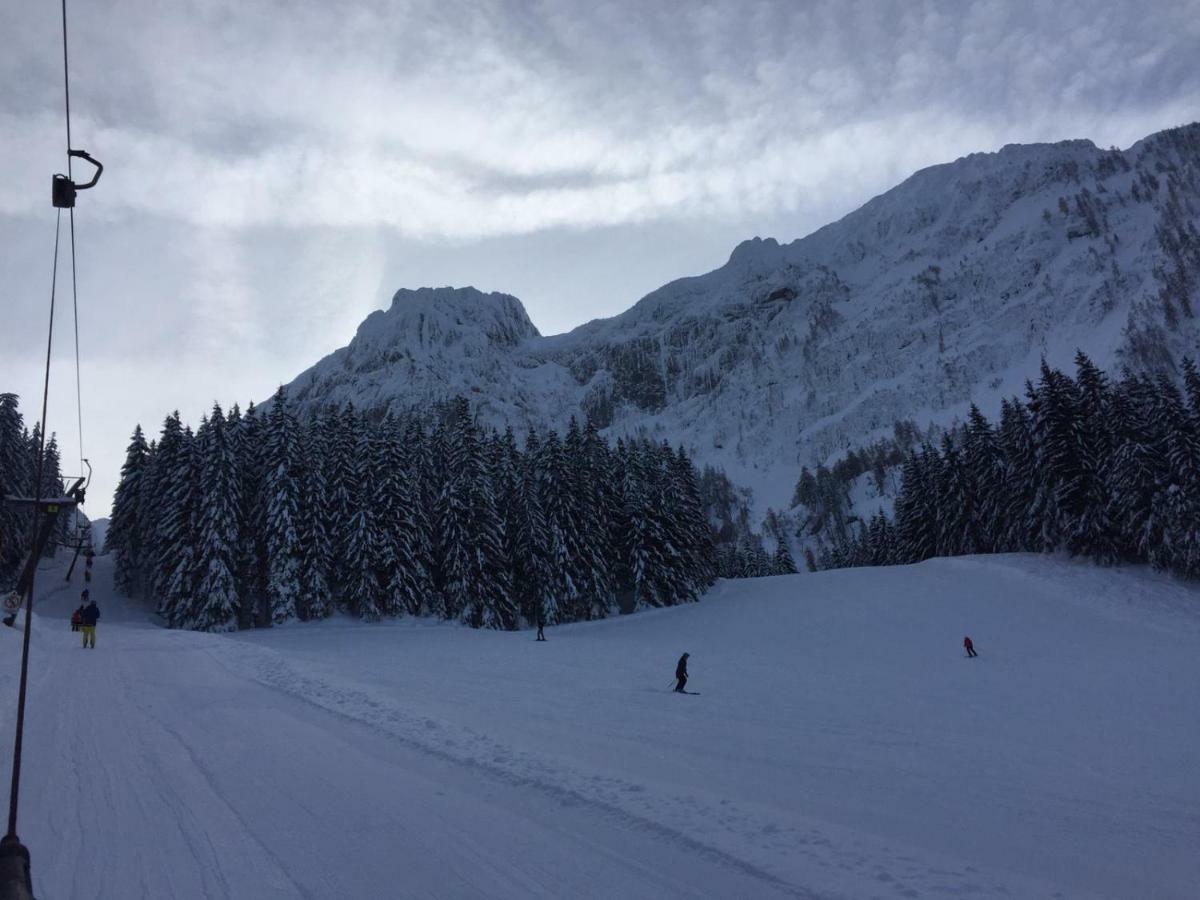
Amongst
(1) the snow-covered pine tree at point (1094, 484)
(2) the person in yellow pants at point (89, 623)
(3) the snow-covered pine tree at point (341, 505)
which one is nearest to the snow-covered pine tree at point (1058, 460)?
(1) the snow-covered pine tree at point (1094, 484)

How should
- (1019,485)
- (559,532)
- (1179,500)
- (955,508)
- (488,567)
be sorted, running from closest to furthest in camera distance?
(1179,500)
(488,567)
(559,532)
(1019,485)
(955,508)

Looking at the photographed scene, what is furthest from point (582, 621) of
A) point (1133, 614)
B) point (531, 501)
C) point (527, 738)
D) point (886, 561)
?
point (886, 561)

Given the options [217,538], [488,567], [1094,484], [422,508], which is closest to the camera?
[217,538]

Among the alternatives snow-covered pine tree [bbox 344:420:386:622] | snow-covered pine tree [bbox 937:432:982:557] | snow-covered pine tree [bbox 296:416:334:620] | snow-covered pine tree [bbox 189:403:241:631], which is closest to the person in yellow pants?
snow-covered pine tree [bbox 189:403:241:631]

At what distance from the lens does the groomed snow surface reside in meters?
6.23

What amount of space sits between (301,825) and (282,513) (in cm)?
3856

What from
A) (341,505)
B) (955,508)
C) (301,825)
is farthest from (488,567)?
(955,508)

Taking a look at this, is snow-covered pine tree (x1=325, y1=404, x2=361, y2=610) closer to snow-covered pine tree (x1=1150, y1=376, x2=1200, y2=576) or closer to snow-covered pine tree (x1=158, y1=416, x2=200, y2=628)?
snow-covered pine tree (x1=158, y1=416, x2=200, y2=628)

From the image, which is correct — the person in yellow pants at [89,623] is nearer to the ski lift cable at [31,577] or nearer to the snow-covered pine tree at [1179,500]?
the ski lift cable at [31,577]

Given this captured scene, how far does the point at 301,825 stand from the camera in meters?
7.31

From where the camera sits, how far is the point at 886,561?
3231 inches

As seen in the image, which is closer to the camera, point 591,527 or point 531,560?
point 531,560

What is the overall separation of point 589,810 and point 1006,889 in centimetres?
436

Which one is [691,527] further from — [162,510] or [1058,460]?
[162,510]
